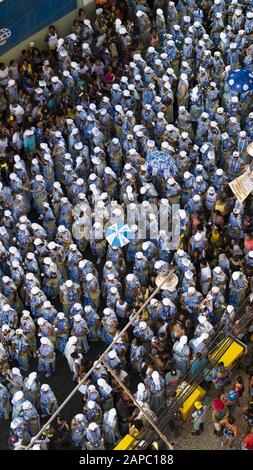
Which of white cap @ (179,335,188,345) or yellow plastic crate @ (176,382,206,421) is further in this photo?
yellow plastic crate @ (176,382,206,421)

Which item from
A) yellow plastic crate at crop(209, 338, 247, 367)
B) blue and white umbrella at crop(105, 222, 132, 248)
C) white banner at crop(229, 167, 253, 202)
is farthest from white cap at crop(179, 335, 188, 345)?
white banner at crop(229, 167, 253, 202)

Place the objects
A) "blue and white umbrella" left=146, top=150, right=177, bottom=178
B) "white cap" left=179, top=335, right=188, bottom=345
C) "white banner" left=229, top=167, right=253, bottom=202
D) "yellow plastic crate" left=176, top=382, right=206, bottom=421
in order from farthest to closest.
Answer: "blue and white umbrella" left=146, top=150, right=177, bottom=178 → "yellow plastic crate" left=176, top=382, right=206, bottom=421 → "white cap" left=179, top=335, right=188, bottom=345 → "white banner" left=229, top=167, right=253, bottom=202

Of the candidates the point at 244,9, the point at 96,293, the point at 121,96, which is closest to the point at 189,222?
the point at 96,293

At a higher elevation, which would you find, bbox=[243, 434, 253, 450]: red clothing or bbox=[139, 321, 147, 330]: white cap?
bbox=[139, 321, 147, 330]: white cap

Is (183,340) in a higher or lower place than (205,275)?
lower

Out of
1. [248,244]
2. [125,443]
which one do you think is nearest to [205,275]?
[248,244]

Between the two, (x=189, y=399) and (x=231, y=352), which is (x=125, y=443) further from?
(x=231, y=352)

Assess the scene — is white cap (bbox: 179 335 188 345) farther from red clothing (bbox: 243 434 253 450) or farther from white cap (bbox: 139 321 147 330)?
red clothing (bbox: 243 434 253 450)
